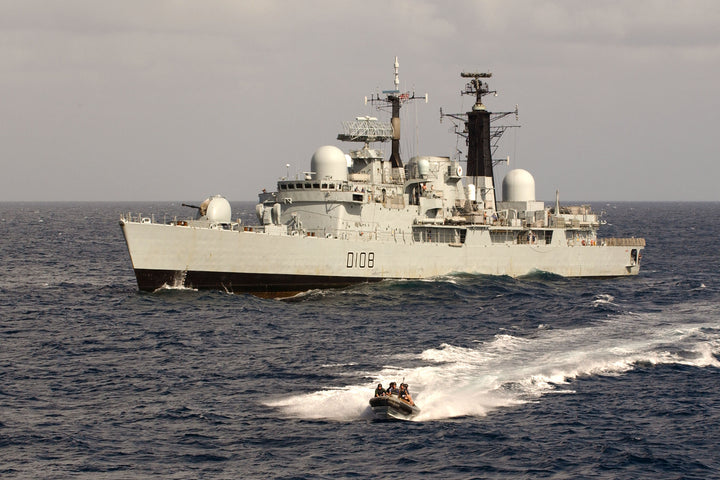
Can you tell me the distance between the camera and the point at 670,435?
957 inches

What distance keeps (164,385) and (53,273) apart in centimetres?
3667

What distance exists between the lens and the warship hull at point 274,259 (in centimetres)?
4538

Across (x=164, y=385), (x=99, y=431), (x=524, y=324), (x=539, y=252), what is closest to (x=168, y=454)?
(x=99, y=431)

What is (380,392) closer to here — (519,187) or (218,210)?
(218,210)

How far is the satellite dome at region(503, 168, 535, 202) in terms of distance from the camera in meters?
63.9

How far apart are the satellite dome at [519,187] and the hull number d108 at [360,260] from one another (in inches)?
717

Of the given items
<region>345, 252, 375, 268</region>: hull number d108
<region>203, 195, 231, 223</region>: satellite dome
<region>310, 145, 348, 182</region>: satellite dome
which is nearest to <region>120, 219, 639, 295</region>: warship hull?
<region>345, 252, 375, 268</region>: hull number d108

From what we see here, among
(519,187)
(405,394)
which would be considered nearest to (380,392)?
(405,394)

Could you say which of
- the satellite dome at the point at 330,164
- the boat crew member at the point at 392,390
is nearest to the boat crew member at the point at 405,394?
the boat crew member at the point at 392,390

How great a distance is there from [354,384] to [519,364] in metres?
7.31

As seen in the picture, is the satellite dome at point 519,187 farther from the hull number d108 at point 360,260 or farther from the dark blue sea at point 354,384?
the hull number d108 at point 360,260

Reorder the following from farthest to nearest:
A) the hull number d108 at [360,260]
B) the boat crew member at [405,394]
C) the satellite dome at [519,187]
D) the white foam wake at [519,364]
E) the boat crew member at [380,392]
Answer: the satellite dome at [519,187] < the hull number d108 at [360,260] < the white foam wake at [519,364] < the boat crew member at [405,394] < the boat crew member at [380,392]

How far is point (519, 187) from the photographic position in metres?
63.9

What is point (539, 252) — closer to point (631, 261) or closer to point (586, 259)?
point (586, 259)
